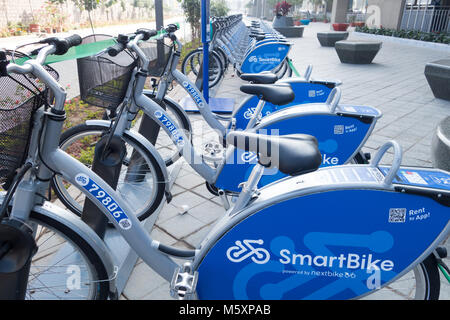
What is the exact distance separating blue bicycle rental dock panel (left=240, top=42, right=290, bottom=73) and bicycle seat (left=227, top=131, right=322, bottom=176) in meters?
4.55

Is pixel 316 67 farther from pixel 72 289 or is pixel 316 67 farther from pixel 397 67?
pixel 72 289

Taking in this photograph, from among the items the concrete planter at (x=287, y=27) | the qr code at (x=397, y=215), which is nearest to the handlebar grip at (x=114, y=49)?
the qr code at (x=397, y=215)

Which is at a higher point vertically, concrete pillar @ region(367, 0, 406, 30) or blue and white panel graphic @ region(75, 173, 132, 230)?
concrete pillar @ region(367, 0, 406, 30)

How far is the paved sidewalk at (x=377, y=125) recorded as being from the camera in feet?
8.36

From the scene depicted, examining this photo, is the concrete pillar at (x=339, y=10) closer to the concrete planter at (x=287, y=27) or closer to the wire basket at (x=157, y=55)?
the concrete planter at (x=287, y=27)

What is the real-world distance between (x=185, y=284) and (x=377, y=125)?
13.6 ft

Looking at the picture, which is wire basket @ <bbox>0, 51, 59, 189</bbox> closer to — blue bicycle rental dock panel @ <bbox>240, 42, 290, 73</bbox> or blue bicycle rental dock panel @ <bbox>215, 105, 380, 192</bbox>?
blue bicycle rental dock panel @ <bbox>215, 105, 380, 192</bbox>

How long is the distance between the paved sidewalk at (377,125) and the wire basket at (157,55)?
103cm

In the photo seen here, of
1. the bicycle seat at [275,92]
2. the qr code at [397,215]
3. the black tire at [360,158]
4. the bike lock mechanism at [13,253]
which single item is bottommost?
the black tire at [360,158]

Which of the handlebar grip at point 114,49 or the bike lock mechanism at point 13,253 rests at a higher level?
the handlebar grip at point 114,49

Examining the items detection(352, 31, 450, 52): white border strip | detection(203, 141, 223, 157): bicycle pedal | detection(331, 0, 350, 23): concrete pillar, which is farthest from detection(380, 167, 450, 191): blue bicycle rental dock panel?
detection(331, 0, 350, 23): concrete pillar

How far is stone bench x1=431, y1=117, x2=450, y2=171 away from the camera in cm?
263

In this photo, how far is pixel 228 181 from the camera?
2.72 m
